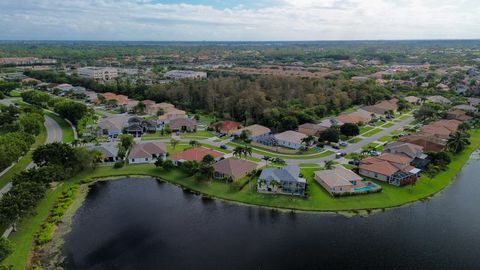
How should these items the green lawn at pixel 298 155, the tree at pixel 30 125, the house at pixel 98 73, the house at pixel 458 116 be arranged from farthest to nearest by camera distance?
1. the house at pixel 98 73
2. the house at pixel 458 116
3. the tree at pixel 30 125
4. the green lawn at pixel 298 155

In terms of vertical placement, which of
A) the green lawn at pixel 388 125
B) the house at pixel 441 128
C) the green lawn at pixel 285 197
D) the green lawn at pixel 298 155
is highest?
the house at pixel 441 128

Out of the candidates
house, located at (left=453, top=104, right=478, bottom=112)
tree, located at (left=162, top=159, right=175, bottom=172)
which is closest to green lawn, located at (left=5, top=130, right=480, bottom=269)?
tree, located at (left=162, top=159, right=175, bottom=172)

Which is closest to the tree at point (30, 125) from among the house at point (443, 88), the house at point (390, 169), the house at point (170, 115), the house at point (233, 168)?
the house at point (170, 115)

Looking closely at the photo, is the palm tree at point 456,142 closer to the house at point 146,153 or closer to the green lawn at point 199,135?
the green lawn at point 199,135

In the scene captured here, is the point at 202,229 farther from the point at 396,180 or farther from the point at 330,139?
the point at 330,139

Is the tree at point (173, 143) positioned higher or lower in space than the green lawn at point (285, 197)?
higher

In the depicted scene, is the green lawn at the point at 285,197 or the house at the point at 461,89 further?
the house at the point at 461,89

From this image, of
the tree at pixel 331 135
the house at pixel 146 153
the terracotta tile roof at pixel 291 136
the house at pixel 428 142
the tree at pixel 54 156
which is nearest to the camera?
the tree at pixel 54 156
